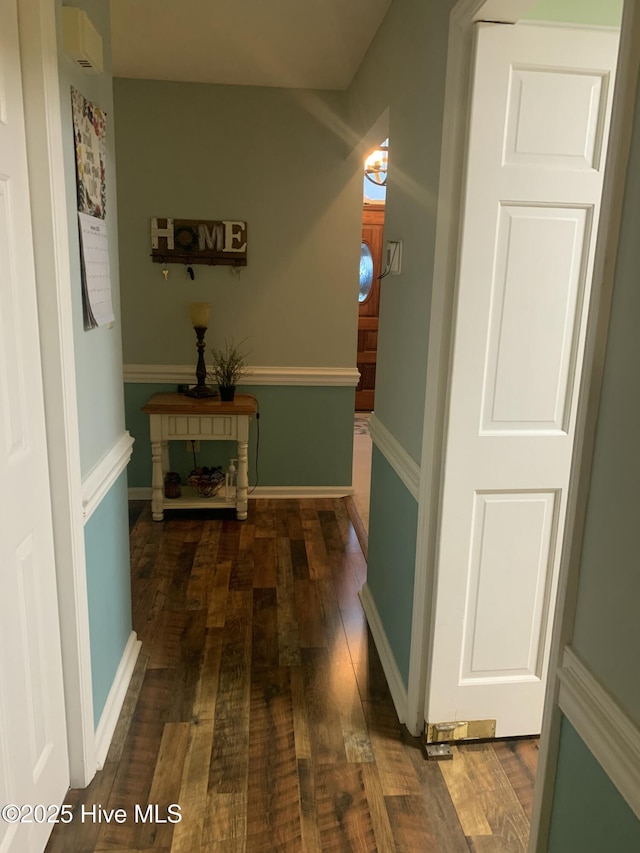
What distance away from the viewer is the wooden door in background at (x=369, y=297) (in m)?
6.53

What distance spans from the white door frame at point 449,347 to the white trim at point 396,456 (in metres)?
0.09

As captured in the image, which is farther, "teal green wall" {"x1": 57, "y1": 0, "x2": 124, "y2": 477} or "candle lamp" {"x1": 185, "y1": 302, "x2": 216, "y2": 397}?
"candle lamp" {"x1": 185, "y1": 302, "x2": 216, "y2": 397}

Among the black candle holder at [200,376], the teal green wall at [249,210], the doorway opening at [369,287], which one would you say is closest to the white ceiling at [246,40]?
the teal green wall at [249,210]

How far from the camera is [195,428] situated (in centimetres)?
361

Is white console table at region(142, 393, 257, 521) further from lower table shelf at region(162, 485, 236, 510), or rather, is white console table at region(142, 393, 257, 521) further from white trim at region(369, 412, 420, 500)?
white trim at region(369, 412, 420, 500)

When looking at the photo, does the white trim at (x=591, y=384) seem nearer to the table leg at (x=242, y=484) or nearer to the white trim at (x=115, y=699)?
the white trim at (x=115, y=699)

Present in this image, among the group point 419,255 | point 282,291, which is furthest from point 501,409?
point 282,291

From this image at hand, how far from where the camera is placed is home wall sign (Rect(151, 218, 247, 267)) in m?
3.65

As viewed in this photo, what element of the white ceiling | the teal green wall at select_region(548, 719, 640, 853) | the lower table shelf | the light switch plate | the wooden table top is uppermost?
the white ceiling

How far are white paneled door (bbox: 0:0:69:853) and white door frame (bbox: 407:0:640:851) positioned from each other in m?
1.03

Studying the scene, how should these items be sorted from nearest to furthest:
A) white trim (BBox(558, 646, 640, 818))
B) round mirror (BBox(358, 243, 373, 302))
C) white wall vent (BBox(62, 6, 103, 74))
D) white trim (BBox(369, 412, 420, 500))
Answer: white trim (BBox(558, 646, 640, 818)), white wall vent (BBox(62, 6, 103, 74)), white trim (BBox(369, 412, 420, 500)), round mirror (BBox(358, 243, 373, 302))

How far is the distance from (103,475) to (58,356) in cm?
48

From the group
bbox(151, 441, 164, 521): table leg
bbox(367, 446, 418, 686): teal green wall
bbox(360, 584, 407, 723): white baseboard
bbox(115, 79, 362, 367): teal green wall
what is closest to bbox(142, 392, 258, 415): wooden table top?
bbox(151, 441, 164, 521): table leg

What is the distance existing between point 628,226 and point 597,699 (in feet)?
2.32
